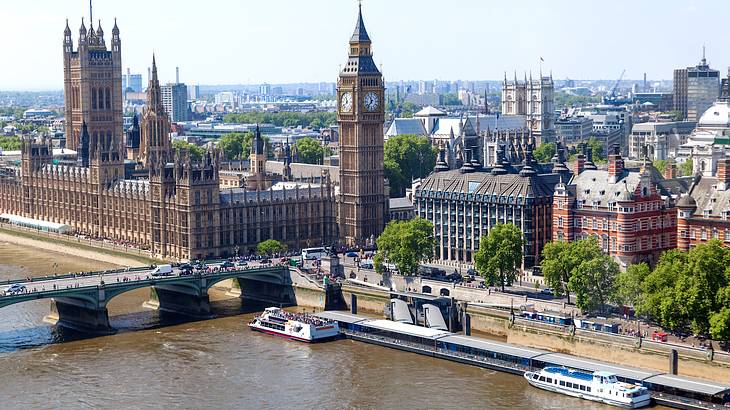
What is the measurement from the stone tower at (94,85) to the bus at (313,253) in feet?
204

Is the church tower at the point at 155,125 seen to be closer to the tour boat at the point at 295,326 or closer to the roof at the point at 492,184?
the roof at the point at 492,184

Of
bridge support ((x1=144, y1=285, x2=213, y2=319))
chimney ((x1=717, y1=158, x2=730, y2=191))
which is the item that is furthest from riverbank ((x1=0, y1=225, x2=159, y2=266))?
chimney ((x1=717, y1=158, x2=730, y2=191))

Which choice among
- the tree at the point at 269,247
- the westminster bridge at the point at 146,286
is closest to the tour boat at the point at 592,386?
the westminster bridge at the point at 146,286

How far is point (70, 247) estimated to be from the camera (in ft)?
449

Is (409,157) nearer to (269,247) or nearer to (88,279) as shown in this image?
(269,247)

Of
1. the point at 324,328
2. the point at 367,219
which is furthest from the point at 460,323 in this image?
the point at 367,219

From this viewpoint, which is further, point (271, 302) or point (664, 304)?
point (271, 302)

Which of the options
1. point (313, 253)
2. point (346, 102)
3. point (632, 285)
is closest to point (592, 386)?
point (632, 285)

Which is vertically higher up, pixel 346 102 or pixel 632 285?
pixel 346 102

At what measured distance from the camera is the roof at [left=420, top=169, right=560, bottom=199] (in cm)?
10744

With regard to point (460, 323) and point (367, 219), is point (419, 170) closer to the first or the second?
point (367, 219)

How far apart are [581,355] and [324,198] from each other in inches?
1915

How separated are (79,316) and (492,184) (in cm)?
3561

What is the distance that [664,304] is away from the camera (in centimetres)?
8088
